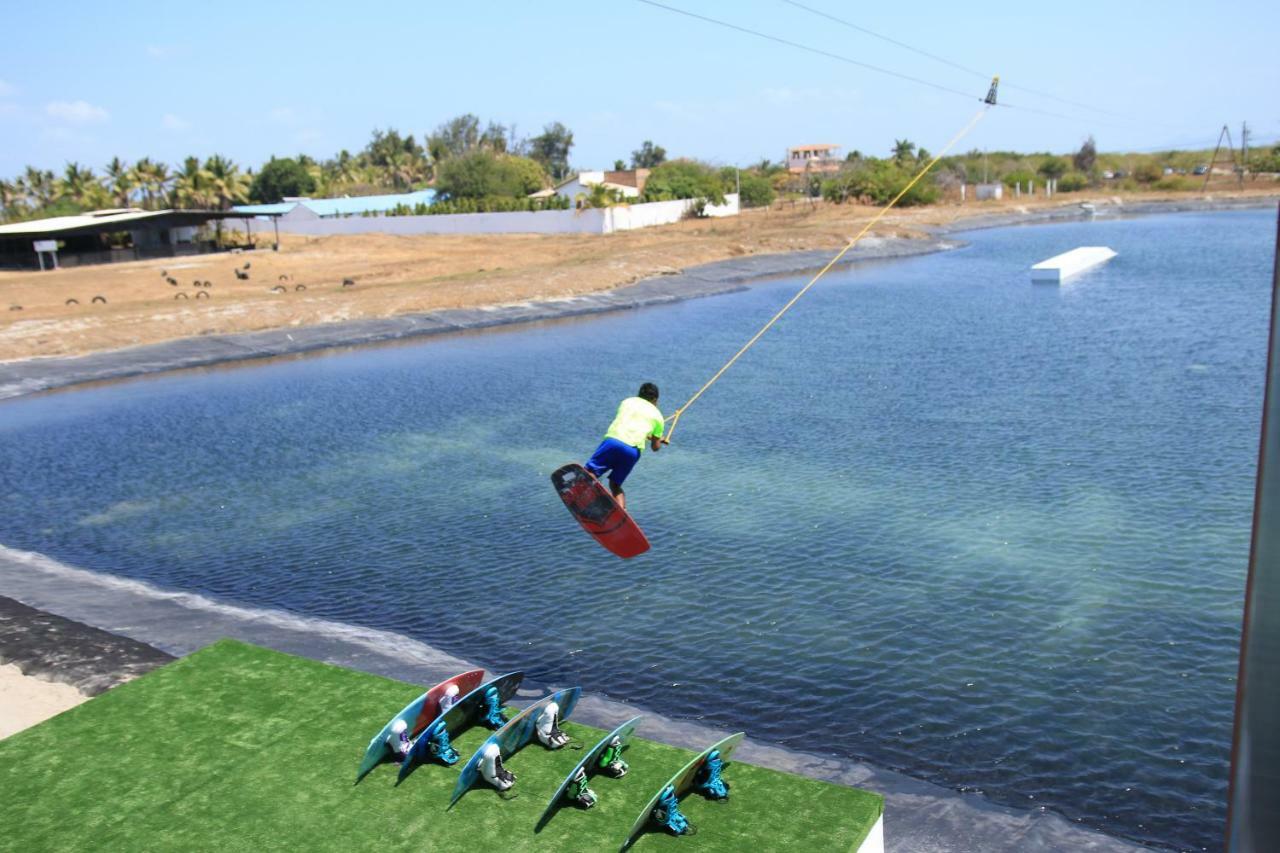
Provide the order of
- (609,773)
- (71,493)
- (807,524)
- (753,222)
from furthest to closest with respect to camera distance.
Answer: (753,222) → (71,493) → (807,524) → (609,773)

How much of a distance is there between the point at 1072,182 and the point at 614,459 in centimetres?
16313

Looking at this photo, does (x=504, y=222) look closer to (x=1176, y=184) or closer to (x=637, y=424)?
(x=637, y=424)

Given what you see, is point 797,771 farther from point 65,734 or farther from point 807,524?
point 807,524

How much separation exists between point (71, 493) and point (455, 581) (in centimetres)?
1490

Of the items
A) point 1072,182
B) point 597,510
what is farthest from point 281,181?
point 597,510

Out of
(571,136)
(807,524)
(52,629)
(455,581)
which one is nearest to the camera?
(52,629)

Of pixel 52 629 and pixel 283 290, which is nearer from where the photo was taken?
pixel 52 629

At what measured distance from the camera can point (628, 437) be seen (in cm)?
1636

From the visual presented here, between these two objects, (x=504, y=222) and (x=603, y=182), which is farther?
(x=603, y=182)

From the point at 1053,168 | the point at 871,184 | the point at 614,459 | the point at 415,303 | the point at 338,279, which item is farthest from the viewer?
the point at 1053,168

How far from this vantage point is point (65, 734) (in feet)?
42.1

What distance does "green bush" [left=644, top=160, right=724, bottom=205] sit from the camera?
10694 centimetres

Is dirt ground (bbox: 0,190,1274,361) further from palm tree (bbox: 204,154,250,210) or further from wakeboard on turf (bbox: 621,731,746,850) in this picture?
wakeboard on turf (bbox: 621,731,746,850)

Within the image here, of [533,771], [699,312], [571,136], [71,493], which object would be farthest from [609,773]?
[571,136]
